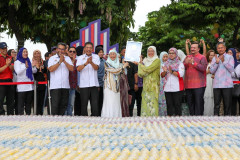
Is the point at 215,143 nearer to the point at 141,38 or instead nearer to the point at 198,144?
the point at 198,144

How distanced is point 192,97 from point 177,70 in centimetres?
64

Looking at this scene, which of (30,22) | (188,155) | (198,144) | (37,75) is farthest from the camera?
(30,22)

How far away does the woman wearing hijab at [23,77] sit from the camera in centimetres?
756

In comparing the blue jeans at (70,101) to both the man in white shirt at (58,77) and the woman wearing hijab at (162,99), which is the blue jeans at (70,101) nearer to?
the man in white shirt at (58,77)

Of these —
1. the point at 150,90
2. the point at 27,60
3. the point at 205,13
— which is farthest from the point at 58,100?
the point at 205,13

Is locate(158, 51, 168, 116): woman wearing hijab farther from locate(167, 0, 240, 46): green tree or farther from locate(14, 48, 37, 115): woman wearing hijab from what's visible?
locate(167, 0, 240, 46): green tree

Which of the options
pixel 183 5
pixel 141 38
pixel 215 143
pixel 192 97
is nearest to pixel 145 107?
pixel 192 97

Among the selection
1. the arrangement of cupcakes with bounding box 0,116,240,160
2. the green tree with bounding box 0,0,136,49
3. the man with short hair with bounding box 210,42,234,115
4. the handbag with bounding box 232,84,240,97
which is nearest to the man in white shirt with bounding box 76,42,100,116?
the man with short hair with bounding box 210,42,234,115

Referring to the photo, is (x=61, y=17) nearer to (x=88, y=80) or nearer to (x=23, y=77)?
(x=23, y=77)

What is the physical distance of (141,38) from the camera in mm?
43844

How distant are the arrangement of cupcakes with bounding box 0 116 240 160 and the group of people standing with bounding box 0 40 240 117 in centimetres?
313

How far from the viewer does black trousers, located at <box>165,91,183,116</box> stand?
7211mm

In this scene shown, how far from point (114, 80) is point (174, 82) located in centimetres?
117

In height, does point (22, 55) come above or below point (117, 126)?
above
